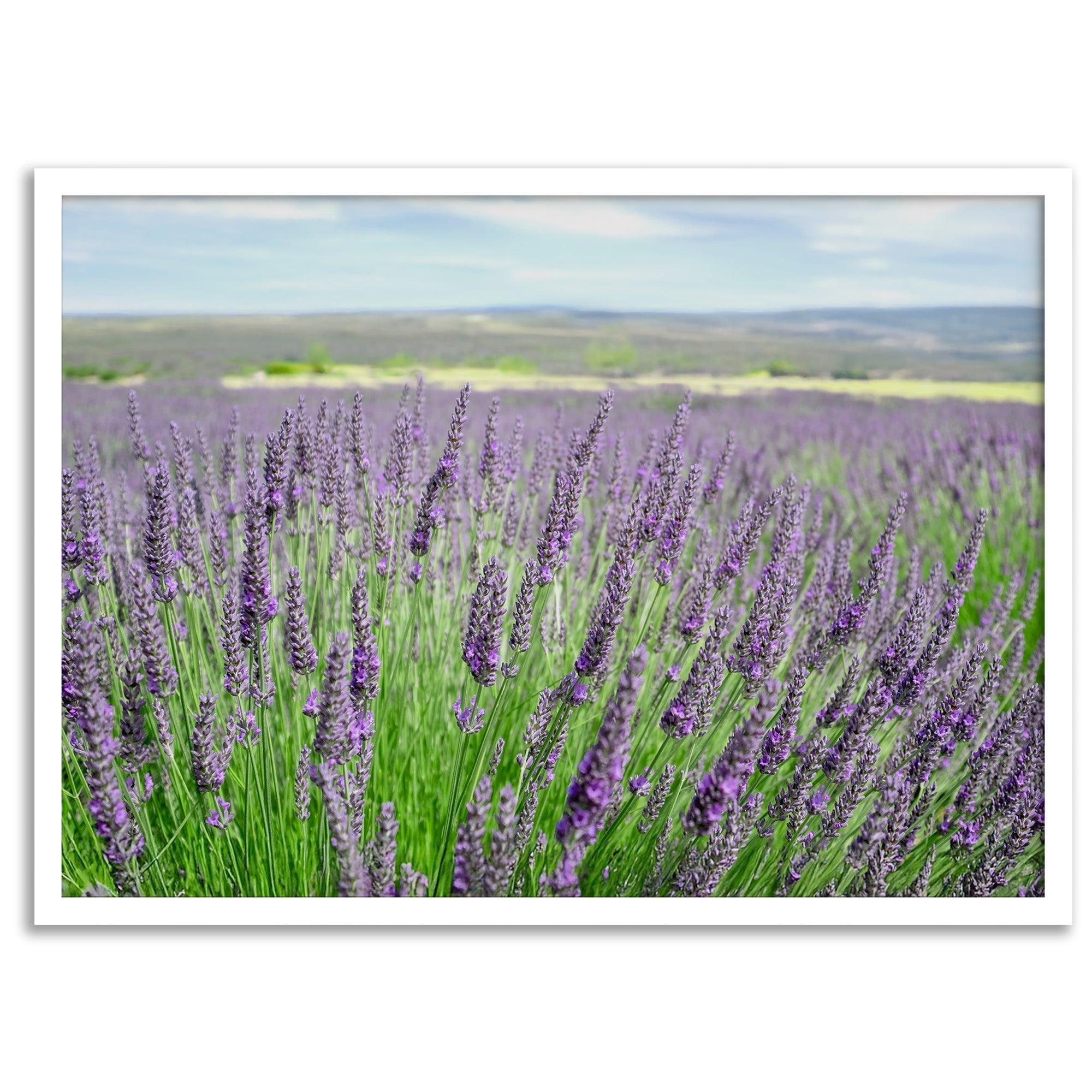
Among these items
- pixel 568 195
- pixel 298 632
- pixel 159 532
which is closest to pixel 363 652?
pixel 298 632

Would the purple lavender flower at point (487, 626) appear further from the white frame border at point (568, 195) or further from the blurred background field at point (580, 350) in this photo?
the blurred background field at point (580, 350)

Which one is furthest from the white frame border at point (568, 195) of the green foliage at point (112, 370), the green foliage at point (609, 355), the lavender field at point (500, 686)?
the green foliage at point (609, 355)

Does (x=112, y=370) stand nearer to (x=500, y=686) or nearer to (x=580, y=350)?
(x=580, y=350)

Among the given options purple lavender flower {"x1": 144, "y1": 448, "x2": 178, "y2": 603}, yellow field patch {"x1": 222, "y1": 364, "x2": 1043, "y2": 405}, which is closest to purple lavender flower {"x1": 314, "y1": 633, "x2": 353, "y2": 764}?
purple lavender flower {"x1": 144, "y1": 448, "x2": 178, "y2": 603}

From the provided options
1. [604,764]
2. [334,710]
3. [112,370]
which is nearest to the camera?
[604,764]

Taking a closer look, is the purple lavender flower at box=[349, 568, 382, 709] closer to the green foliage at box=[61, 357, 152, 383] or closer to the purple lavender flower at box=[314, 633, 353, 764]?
the purple lavender flower at box=[314, 633, 353, 764]
